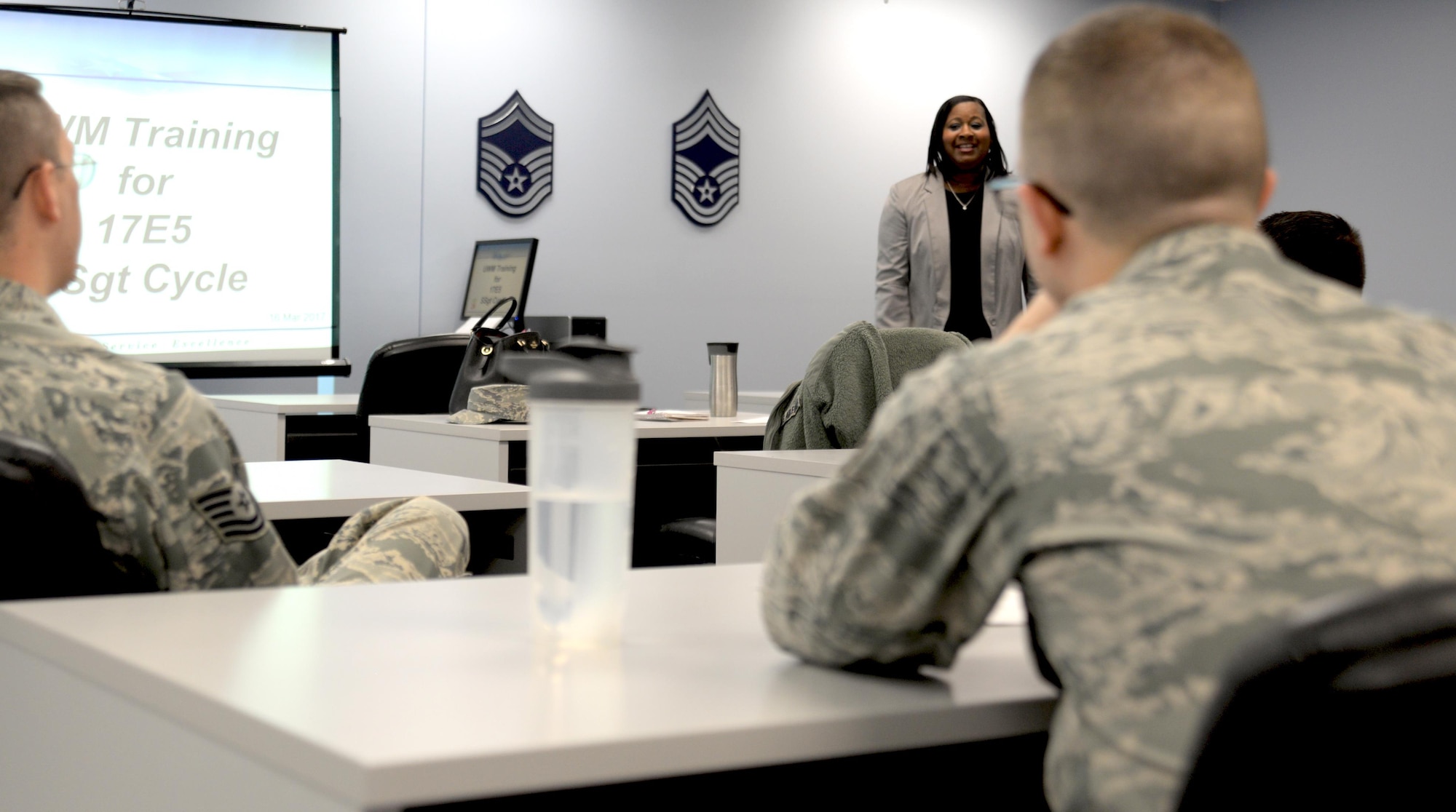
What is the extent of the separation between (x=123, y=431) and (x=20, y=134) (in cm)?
41

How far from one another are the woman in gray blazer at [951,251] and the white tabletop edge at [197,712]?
13.4 feet

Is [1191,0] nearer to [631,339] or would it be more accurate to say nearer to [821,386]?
[631,339]

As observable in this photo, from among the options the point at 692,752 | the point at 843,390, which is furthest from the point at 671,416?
the point at 692,752

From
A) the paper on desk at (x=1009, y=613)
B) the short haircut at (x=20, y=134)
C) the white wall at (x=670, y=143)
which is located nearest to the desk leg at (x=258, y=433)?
the white wall at (x=670, y=143)

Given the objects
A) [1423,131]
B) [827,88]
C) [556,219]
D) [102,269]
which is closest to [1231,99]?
[102,269]

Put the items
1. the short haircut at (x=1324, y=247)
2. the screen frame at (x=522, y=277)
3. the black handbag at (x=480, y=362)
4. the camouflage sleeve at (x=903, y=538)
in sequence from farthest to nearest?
the screen frame at (x=522, y=277) → the black handbag at (x=480, y=362) → the short haircut at (x=1324, y=247) → the camouflage sleeve at (x=903, y=538)

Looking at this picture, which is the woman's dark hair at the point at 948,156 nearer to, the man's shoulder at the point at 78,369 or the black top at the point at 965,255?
the black top at the point at 965,255

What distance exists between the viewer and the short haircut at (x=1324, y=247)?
2.25 meters

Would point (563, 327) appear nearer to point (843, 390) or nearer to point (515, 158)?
point (515, 158)

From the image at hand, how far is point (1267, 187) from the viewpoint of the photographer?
3.27 feet

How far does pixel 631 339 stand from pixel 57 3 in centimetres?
285

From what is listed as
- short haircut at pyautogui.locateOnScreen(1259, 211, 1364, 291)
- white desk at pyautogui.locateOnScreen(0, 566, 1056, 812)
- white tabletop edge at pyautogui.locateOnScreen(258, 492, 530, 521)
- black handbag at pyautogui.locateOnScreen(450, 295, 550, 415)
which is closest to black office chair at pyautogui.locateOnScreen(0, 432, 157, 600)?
white desk at pyautogui.locateOnScreen(0, 566, 1056, 812)

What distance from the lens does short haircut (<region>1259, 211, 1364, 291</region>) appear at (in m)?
2.25

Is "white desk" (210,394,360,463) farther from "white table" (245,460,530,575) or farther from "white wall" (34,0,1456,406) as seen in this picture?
"white table" (245,460,530,575)
